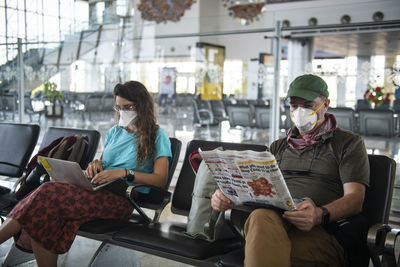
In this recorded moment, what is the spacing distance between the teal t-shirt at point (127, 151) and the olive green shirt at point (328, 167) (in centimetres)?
86

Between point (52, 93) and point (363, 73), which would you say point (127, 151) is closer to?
point (363, 73)

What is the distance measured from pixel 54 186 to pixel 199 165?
789mm

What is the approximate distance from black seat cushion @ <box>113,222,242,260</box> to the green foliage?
5180mm

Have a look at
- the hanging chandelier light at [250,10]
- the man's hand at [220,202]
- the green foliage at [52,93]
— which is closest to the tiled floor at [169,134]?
the green foliage at [52,93]

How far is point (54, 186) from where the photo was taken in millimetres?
2492

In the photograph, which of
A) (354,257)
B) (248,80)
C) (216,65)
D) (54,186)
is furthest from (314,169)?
(216,65)

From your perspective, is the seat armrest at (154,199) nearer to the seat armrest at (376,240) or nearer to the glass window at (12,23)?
the seat armrest at (376,240)

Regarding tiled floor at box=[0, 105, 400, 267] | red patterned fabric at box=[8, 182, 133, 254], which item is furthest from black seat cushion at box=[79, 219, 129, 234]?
tiled floor at box=[0, 105, 400, 267]

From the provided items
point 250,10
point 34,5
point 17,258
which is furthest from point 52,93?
point 250,10

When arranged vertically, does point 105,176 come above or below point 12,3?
below

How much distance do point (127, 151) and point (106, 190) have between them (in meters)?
0.34

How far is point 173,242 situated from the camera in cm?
222

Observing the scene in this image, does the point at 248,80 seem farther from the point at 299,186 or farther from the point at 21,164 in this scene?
the point at 299,186

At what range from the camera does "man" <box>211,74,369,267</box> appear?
179 cm
